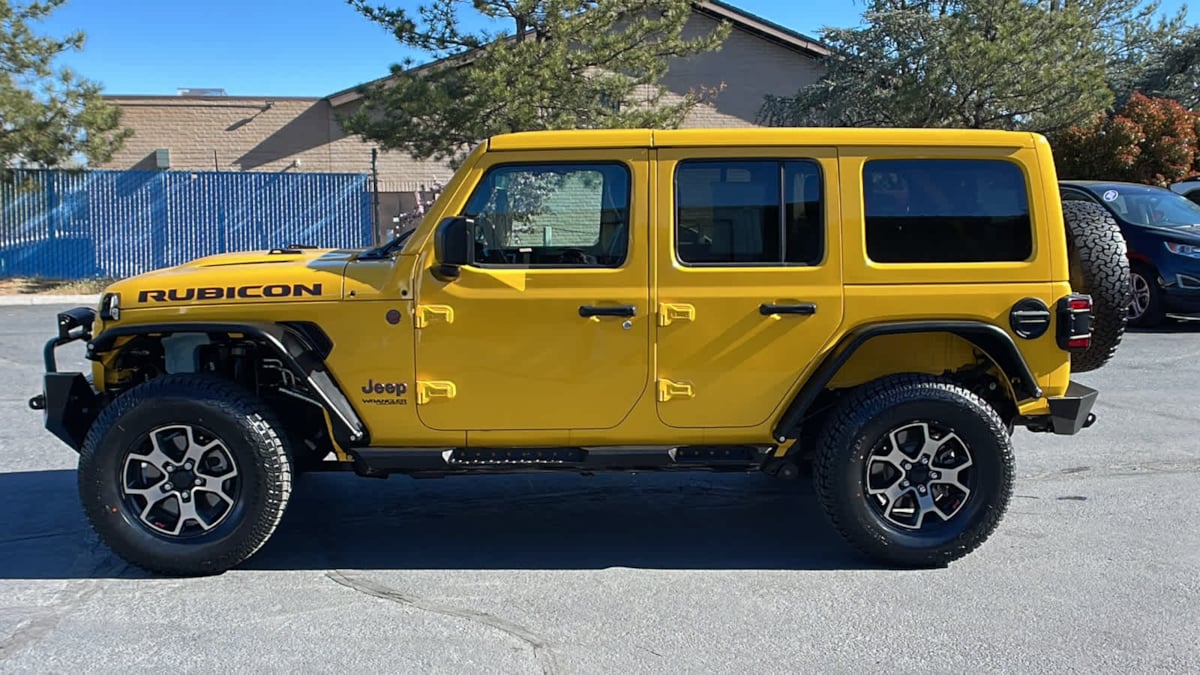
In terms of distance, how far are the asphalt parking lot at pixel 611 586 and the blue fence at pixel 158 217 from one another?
1477 cm

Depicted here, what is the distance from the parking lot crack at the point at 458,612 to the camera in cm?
365

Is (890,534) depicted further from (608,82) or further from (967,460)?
(608,82)

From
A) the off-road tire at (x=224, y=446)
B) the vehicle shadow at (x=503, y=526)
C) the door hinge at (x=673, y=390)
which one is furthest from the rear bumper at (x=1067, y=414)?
the off-road tire at (x=224, y=446)

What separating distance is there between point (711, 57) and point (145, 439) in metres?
23.5

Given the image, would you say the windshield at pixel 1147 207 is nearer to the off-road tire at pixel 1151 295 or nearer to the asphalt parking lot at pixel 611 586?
the off-road tire at pixel 1151 295

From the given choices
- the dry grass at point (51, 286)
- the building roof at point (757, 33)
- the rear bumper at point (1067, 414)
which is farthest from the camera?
the building roof at point (757, 33)

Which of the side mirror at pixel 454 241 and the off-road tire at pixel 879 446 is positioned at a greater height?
the side mirror at pixel 454 241

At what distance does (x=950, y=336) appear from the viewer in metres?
4.59

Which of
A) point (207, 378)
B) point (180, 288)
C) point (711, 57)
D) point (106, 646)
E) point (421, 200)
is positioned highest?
point (711, 57)

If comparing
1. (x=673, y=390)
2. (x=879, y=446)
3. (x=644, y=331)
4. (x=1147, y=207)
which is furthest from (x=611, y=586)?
(x=1147, y=207)

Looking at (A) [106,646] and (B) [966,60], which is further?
(B) [966,60]

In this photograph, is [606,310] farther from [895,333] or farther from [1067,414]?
[1067,414]

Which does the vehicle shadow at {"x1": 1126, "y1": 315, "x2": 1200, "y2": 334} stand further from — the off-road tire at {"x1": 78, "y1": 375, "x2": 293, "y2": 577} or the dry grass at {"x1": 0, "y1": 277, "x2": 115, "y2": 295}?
the dry grass at {"x1": 0, "y1": 277, "x2": 115, "y2": 295}

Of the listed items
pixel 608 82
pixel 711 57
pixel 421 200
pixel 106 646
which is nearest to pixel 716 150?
pixel 106 646
